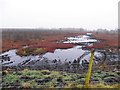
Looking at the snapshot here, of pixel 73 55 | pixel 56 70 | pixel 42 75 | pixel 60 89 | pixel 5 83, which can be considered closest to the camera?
pixel 60 89

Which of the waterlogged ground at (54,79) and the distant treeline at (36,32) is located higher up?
the distant treeline at (36,32)

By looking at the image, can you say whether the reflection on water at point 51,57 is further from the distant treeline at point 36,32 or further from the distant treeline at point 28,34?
the distant treeline at point 28,34

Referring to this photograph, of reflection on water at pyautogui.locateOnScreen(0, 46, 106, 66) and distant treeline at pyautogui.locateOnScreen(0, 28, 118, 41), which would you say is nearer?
reflection on water at pyautogui.locateOnScreen(0, 46, 106, 66)

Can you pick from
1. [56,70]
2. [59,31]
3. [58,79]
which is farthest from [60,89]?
[59,31]

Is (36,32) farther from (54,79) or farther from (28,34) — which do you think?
(54,79)

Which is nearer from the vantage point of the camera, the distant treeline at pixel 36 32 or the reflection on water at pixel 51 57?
the reflection on water at pixel 51 57

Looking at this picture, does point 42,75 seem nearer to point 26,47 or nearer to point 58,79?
point 58,79

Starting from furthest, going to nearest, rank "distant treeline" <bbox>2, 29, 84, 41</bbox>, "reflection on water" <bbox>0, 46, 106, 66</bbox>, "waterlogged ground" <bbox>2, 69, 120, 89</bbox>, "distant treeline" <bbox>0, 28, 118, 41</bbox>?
1. "distant treeline" <bbox>2, 29, 84, 41</bbox>
2. "distant treeline" <bbox>0, 28, 118, 41</bbox>
3. "reflection on water" <bbox>0, 46, 106, 66</bbox>
4. "waterlogged ground" <bbox>2, 69, 120, 89</bbox>

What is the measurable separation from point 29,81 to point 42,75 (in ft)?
2.15

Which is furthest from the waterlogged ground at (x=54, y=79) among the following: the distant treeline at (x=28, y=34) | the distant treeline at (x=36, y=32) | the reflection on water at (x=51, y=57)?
the distant treeline at (x=28, y=34)

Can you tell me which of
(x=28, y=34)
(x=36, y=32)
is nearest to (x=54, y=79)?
(x=28, y=34)

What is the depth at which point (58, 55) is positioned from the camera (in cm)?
941

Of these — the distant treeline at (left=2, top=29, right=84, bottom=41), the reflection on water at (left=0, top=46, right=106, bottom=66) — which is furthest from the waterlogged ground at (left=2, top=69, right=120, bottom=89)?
the distant treeline at (left=2, top=29, right=84, bottom=41)

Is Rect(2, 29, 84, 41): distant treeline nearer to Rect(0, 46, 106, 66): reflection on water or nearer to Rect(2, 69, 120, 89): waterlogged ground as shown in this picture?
Rect(0, 46, 106, 66): reflection on water
